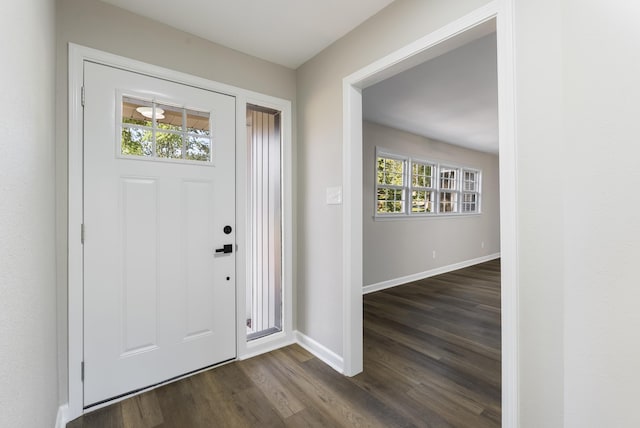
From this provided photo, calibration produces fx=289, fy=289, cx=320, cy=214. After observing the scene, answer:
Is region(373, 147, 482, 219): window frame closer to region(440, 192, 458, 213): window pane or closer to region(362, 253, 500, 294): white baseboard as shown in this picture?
region(440, 192, 458, 213): window pane

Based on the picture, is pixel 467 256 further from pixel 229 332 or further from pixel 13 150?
pixel 13 150

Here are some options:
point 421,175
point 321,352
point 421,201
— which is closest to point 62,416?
point 321,352

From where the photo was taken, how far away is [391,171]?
4.68 m

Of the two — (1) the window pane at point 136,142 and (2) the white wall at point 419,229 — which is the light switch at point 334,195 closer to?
(1) the window pane at point 136,142

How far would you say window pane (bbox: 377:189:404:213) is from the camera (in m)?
4.54

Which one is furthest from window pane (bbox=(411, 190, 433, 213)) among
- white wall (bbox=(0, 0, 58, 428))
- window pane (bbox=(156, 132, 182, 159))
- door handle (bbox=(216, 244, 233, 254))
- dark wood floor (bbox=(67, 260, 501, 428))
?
white wall (bbox=(0, 0, 58, 428))

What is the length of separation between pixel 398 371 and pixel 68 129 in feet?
8.92

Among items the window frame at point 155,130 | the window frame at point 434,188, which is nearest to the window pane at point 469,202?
the window frame at point 434,188

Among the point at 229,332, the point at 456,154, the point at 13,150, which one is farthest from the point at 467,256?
the point at 13,150

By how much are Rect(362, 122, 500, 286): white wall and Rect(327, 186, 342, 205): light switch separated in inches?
79.1

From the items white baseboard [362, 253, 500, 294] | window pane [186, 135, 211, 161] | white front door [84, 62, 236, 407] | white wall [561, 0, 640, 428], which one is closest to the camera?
white wall [561, 0, 640, 428]

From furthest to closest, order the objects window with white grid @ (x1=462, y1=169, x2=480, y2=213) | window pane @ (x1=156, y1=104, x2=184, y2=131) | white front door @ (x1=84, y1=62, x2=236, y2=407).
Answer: window with white grid @ (x1=462, y1=169, x2=480, y2=213) → window pane @ (x1=156, y1=104, x2=184, y2=131) → white front door @ (x1=84, y1=62, x2=236, y2=407)

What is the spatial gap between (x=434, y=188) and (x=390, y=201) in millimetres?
1238

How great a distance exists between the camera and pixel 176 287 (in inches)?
81.7
